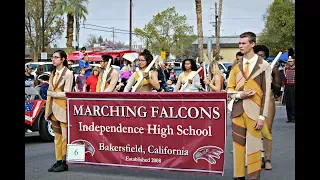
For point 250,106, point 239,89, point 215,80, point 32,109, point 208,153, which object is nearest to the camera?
point 250,106

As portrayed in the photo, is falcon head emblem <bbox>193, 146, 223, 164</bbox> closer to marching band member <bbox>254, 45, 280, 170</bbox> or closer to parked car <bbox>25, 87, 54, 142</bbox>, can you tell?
marching band member <bbox>254, 45, 280, 170</bbox>

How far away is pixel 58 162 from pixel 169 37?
59.1 metres

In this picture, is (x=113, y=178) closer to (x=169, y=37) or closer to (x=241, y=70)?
(x=241, y=70)

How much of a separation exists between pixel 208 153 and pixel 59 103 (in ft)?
8.00

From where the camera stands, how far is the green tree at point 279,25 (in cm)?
5072

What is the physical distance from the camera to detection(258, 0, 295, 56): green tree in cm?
5072

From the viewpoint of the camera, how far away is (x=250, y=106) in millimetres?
6449

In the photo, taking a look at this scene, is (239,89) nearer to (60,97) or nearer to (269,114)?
(269,114)

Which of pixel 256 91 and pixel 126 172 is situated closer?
pixel 256 91

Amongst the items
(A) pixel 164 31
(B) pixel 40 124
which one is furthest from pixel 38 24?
(B) pixel 40 124

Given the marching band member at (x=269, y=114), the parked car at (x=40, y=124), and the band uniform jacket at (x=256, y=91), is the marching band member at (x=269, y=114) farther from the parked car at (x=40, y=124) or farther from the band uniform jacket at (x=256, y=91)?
the parked car at (x=40, y=124)

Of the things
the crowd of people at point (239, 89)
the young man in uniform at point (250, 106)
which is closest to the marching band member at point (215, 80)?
the crowd of people at point (239, 89)
